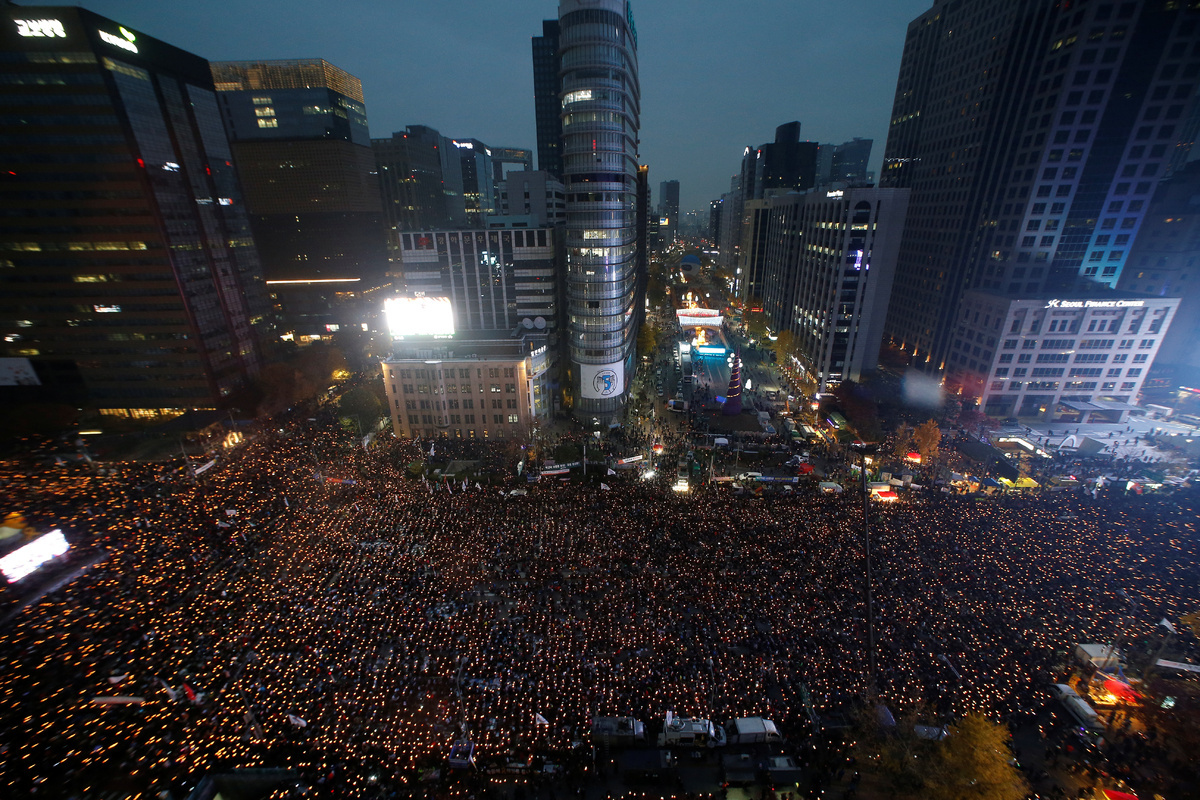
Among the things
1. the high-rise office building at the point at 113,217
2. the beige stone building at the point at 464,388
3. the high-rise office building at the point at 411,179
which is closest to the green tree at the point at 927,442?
the beige stone building at the point at 464,388

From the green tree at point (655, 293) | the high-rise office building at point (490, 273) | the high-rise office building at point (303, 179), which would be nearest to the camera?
the high-rise office building at point (490, 273)

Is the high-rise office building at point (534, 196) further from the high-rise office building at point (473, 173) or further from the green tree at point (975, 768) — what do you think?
the high-rise office building at point (473, 173)

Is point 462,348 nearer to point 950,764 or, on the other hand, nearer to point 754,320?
point 950,764

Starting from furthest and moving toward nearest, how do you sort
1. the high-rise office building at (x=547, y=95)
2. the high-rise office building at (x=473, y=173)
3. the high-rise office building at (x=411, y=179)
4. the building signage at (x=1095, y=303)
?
the high-rise office building at (x=473, y=173) → the high-rise office building at (x=411, y=179) → the high-rise office building at (x=547, y=95) → the building signage at (x=1095, y=303)

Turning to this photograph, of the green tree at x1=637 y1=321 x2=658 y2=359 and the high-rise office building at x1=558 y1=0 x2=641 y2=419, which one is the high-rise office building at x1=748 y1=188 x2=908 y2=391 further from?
the high-rise office building at x1=558 y1=0 x2=641 y2=419

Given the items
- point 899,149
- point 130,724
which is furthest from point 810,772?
point 899,149

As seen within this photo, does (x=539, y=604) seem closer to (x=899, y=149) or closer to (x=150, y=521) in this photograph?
(x=150, y=521)
